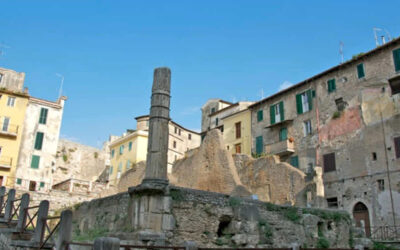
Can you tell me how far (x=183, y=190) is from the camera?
11.3 metres

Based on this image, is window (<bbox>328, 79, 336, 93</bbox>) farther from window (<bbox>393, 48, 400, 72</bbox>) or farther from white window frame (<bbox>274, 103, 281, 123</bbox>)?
white window frame (<bbox>274, 103, 281, 123</bbox>)

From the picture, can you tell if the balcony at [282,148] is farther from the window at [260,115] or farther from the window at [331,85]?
the window at [331,85]

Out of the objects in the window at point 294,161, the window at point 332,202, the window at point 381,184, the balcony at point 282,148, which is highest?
the balcony at point 282,148

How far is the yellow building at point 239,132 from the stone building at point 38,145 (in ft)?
50.6

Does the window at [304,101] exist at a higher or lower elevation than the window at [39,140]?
higher

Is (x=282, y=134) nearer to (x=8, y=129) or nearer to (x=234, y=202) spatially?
(x=234, y=202)

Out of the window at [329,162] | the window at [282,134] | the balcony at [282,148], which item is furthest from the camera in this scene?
the window at [282,134]

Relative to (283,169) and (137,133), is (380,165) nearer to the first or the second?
(283,169)

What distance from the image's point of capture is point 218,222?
1180cm

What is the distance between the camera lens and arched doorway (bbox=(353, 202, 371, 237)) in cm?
2292

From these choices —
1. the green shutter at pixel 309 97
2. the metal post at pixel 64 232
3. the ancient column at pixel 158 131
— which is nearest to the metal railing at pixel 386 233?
the green shutter at pixel 309 97

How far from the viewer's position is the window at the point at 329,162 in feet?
84.6

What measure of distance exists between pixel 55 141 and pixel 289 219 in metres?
25.6

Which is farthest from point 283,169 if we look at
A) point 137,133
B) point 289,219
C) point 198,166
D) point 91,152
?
point 91,152
